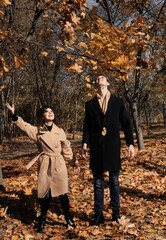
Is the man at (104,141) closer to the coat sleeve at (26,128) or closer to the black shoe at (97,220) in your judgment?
the black shoe at (97,220)

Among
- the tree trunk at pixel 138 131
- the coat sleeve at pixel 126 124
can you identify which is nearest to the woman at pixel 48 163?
the coat sleeve at pixel 126 124

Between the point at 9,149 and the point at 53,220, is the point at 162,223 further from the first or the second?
the point at 9,149

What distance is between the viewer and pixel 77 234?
2854 millimetres

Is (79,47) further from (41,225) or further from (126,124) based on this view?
(41,225)

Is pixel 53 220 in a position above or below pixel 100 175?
below

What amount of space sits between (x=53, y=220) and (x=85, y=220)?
0.53 metres

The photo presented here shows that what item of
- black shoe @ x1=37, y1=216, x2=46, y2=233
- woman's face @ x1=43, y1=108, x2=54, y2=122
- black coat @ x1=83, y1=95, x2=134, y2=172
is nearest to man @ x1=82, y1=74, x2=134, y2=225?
black coat @ x1=83, y1=95, x2=134, y2=172

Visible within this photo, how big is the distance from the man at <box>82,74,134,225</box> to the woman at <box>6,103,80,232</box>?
42 centimetres

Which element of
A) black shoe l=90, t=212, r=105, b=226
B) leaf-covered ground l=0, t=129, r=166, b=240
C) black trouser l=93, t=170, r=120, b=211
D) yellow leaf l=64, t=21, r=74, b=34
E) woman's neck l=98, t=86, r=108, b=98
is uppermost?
yellow leaf l=64, t=21, r=74, b=34

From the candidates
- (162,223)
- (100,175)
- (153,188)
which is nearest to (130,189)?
(153,188)

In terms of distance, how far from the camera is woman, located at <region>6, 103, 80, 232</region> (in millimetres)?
2973

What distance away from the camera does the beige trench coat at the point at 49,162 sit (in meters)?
2.97

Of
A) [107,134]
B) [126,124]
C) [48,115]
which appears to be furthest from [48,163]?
[126,124]

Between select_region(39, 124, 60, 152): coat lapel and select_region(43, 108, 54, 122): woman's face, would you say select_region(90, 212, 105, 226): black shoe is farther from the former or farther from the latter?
select_region(43, 108, 54, 122): woman's face
